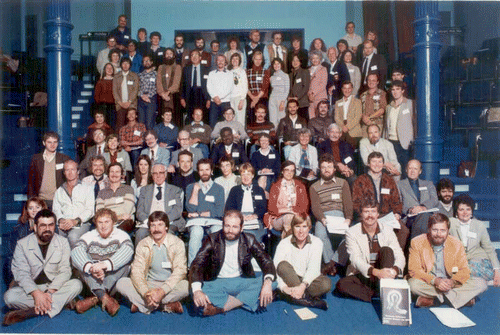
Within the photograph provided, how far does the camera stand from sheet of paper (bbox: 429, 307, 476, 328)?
11.9 ft

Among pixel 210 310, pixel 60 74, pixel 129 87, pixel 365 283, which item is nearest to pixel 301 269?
pixel 365 283

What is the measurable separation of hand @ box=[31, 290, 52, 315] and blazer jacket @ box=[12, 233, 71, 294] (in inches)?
4.8

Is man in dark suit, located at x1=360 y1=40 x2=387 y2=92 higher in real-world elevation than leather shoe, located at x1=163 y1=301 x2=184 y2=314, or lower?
higher

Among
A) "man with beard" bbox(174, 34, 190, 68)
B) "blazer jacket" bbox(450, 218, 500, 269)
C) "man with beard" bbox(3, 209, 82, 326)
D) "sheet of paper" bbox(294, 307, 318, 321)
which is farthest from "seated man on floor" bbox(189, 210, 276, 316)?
"man with beard" bbox(174, 34, 190, 68)

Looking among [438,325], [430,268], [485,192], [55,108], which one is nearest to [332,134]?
[485,192]

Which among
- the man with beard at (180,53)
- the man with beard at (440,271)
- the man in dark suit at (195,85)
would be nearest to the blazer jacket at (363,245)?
the man with beard at (440,271)

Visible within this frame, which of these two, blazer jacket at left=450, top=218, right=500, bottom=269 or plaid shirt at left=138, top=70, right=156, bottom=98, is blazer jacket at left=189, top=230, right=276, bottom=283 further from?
plaid shirt at left=138, top=70, right=156, bottom=98

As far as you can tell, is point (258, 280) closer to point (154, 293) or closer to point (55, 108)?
point (154, 293)

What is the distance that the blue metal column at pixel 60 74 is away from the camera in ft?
19.7

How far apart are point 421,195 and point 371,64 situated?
3064mm

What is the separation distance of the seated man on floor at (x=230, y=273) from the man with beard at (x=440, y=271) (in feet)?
4.12

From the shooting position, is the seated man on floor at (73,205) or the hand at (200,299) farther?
the seated man on floor at (73,205)

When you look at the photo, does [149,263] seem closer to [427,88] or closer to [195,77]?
[427,88]

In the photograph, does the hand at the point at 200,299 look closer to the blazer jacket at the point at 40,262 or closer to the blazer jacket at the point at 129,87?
the blazer jacket at the point at 40,262
